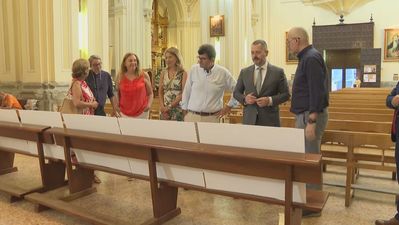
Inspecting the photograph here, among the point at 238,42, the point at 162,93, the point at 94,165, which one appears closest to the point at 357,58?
the point at 238,42

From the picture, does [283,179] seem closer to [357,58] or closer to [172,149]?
[172,149]

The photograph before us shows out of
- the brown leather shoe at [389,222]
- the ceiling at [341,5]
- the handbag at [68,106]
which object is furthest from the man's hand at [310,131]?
the ceiling at [341,5]

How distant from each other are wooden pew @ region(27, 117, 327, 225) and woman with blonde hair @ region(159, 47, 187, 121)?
1.25 m

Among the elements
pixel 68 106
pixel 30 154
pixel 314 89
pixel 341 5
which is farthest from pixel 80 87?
pixel 341 5

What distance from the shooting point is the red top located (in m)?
4.49

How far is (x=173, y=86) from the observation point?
439 cm

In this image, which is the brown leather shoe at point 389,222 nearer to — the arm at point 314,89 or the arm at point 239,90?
the arm at point 314,89

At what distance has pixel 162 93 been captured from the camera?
4.54m

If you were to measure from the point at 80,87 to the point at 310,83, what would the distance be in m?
2.36

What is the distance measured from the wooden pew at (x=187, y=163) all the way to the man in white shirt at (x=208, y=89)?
108cm

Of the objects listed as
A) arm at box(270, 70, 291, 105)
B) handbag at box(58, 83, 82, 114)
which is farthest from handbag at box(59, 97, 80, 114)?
arm at box(270, 70, 291, 105)

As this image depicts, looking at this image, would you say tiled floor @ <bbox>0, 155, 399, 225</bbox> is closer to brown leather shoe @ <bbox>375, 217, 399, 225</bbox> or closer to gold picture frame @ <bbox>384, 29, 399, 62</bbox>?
brown leather shoe @ <bbox>375, 217, 399, 225</bbox>

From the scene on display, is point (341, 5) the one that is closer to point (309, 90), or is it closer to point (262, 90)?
point (262, 90)

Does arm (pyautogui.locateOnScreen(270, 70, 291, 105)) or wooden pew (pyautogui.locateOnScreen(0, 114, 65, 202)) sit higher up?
arm (pyautogui.locateOnScreen(270, 70, 291, 105))
